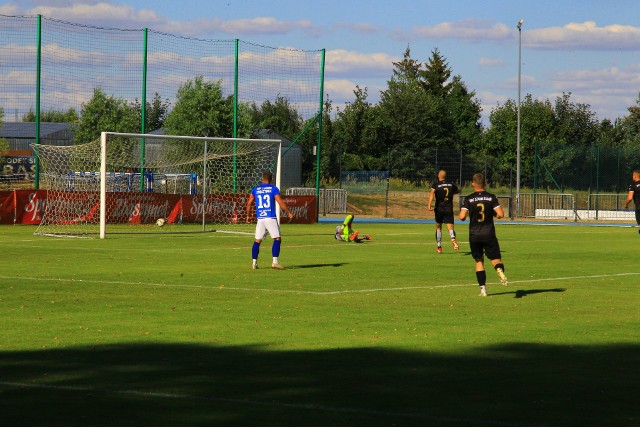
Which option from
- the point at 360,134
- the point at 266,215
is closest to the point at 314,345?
the point at 266,215

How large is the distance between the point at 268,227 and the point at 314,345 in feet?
33.8

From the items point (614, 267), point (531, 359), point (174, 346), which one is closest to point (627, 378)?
point (531, 359)

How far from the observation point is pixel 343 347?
11.5 m

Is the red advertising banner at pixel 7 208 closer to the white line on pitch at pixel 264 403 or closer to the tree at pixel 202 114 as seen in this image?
the tree at pixel 202 114

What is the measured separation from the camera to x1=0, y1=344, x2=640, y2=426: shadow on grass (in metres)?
7.97

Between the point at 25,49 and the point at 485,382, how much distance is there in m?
37.3

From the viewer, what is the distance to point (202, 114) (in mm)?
69000

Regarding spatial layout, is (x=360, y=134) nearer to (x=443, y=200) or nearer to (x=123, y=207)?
(x=123, y=207)

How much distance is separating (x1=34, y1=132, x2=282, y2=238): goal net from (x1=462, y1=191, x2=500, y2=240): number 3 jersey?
→ 70.5ft

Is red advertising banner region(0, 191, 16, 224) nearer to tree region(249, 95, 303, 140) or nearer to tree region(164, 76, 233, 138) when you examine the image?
tree region(164, 76, 233, 138)

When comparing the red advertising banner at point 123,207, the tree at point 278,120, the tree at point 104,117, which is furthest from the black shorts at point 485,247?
the tree at point 278,120

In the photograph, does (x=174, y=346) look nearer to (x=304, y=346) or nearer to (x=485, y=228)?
(x=304, y=346)

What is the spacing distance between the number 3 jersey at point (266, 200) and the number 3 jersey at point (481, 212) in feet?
19.1

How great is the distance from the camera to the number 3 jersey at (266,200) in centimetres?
2188
